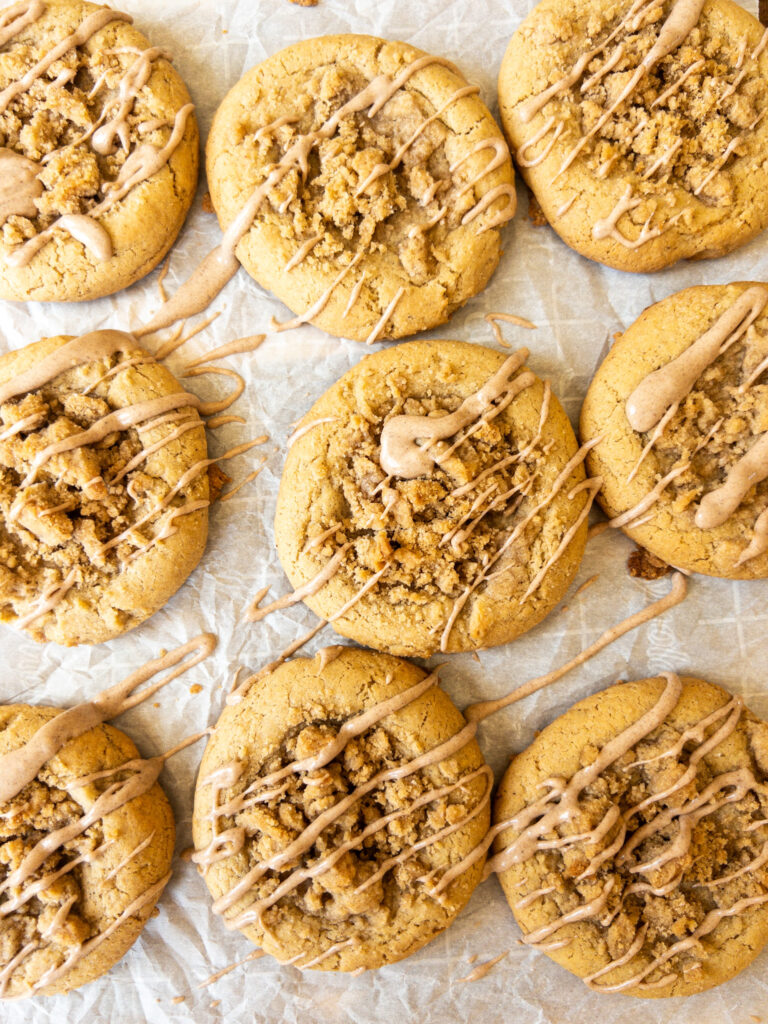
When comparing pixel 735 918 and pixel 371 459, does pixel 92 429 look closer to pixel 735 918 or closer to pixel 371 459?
pixel 371 459

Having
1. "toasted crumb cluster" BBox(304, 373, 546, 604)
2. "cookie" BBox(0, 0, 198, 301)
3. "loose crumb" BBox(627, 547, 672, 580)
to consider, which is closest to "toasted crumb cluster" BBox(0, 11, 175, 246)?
"cookie" BBox(0, 0, 198, 301)

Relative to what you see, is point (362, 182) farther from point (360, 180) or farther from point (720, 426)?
point (720, 426)

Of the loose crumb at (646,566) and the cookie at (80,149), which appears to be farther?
the loose crumb at (646,566)

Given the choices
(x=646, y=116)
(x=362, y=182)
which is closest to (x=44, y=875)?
(x=362, y=182)

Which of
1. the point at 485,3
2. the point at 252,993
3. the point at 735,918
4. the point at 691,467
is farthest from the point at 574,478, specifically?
the point at 252,993

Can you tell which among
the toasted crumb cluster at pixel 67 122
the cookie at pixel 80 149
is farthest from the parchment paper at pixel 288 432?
the toasted crumb cluster at pixel 67 122

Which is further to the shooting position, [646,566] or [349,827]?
[646,566]

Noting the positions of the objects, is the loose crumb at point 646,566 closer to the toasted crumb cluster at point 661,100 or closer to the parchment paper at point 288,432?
the parchment paper at point 288,432
